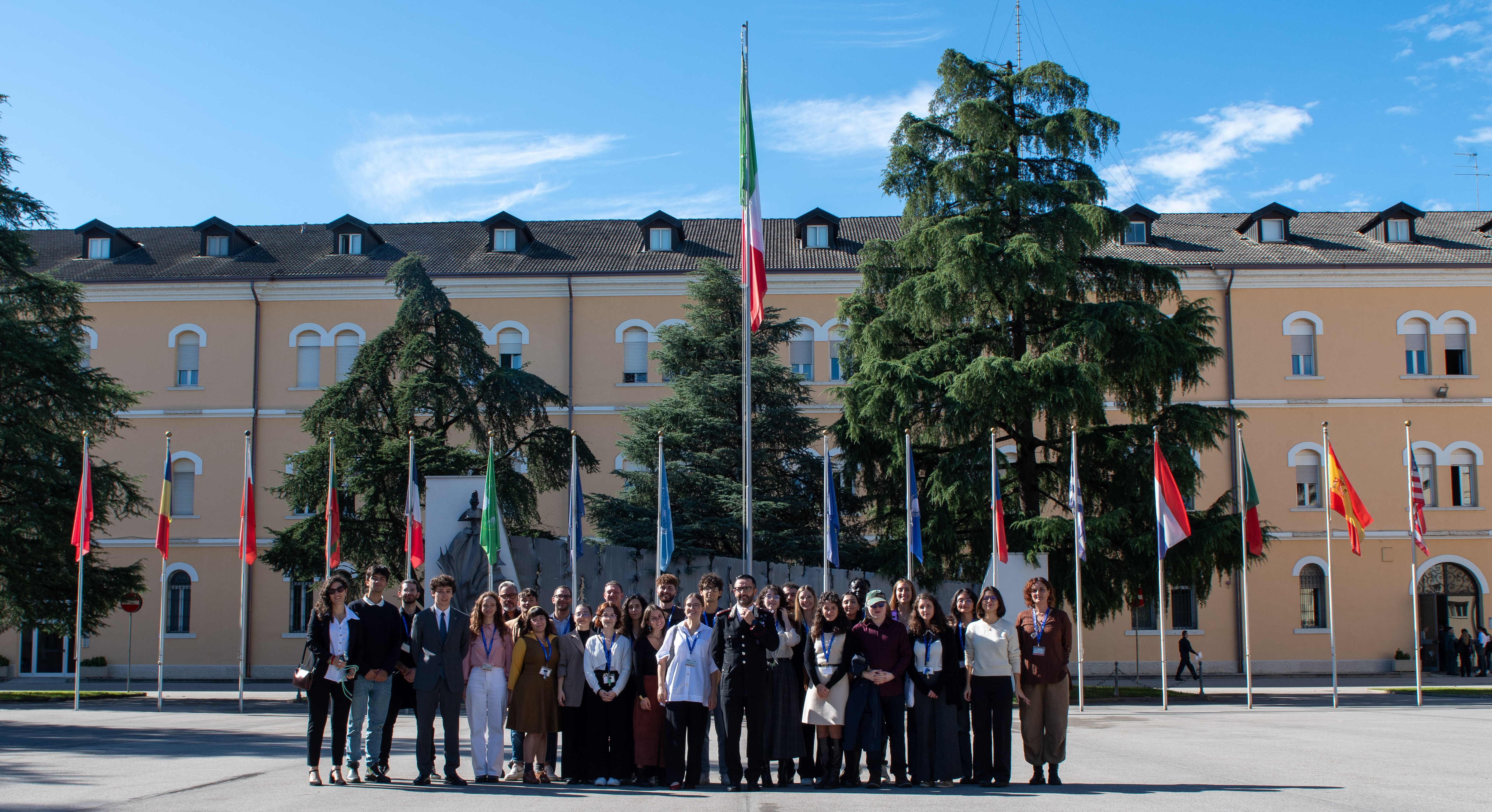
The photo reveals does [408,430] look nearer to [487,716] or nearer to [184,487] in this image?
[184,487]

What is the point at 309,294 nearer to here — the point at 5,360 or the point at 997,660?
the point at 5,360

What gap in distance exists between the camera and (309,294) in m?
34.4

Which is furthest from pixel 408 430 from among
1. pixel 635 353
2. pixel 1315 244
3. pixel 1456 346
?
pixel 1456 346

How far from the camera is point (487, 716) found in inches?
384

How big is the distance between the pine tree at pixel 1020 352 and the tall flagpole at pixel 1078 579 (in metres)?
0.17

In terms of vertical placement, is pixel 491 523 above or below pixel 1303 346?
below

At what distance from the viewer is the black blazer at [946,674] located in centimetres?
951

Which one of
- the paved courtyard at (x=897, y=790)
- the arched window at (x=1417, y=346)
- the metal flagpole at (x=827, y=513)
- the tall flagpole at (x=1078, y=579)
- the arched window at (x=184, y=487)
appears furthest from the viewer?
the arched window at (x=184, y=487)

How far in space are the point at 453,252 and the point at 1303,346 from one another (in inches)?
1033

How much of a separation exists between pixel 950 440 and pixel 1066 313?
3678 mm

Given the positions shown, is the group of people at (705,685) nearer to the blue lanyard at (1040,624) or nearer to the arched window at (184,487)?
the blue lanyard at (1040,624)

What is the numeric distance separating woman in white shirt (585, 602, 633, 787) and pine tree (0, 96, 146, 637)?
1748cm

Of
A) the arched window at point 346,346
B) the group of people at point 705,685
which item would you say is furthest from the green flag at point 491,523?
the arched window at point 346,346

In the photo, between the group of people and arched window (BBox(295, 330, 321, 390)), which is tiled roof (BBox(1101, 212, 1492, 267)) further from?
the group of people
